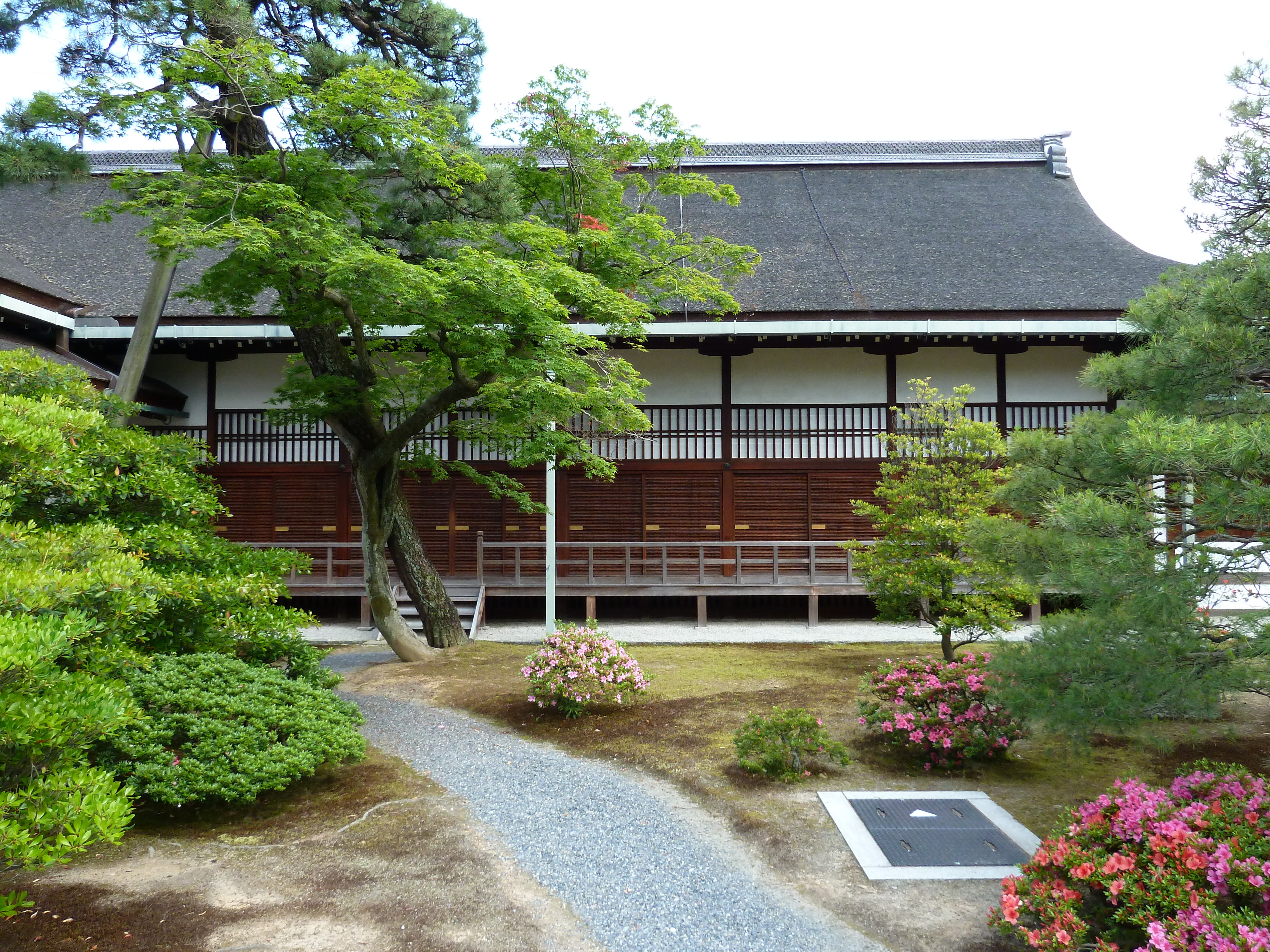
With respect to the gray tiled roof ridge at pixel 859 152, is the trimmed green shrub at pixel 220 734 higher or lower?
lower

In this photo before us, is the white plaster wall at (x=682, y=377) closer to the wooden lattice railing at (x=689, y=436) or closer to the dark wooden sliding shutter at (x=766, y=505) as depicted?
the wooden lattice railing at (x=689, y=436)

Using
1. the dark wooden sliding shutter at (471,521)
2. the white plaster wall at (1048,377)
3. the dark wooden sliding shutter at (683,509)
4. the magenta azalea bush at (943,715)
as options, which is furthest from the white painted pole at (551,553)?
the white plaster wall at (1048,377)

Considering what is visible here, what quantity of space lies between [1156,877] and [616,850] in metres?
2.45

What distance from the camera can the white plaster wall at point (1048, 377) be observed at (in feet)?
38.9

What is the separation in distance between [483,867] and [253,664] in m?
2.45

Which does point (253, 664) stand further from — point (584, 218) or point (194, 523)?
point (584, 218)

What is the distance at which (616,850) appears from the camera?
4219 mm

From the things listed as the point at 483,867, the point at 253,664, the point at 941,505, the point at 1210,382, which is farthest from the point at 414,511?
the point at 1210,382

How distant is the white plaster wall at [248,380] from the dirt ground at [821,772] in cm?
557

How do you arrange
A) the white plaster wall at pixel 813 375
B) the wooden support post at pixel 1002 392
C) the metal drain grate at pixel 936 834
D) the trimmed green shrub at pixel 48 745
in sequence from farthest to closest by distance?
the white plaster wall at pixel 813 375 < the wooden support post at pixel 1002 392 < the metal drain grate at pixel 936 834 < the trimmed green shrub at pixel 48 745

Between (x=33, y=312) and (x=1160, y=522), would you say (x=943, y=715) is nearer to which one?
(x=1160, y=522)

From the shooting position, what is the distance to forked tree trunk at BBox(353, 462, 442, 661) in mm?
8680

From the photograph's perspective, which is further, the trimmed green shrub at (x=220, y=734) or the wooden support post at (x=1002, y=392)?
the wooden support post at (x=1002, y=392)

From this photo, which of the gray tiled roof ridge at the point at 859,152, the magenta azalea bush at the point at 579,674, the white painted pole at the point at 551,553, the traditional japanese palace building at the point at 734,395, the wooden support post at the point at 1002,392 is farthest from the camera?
the gray tiled roof ridge at the point at 859,152
